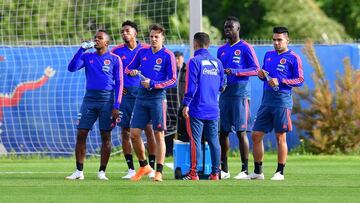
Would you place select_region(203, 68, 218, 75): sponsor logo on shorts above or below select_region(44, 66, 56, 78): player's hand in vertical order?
above

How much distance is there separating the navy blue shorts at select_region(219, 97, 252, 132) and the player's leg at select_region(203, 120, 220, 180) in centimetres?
75

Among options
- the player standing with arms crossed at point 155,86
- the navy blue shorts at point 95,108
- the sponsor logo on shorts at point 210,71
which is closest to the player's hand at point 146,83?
the player standing with arms crossed at point 155,86

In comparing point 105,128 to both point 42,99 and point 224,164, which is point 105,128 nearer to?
point 224,164

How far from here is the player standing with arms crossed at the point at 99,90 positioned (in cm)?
1570

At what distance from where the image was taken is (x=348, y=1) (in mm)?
40438

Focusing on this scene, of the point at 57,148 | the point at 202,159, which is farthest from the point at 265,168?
the point at 57,148

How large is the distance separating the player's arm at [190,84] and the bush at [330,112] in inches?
289

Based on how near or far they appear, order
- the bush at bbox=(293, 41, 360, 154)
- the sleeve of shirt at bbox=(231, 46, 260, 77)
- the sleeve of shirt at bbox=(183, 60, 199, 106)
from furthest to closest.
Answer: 1. the bush at bbox=(293, 41, 360, 154)
2. the sleeve of shirt at bbox=(231, 46, 260, 77)
3. the sleeve of shirt at bbox=(183, 60, 199, 106)

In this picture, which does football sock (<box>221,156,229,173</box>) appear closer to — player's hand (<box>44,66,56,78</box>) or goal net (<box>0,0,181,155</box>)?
goal net (<box>0,0,181,155</box>)

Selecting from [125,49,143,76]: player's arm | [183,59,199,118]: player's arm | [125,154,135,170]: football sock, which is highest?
[125,49,143,76]: player's arm

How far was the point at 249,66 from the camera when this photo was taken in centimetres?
1622

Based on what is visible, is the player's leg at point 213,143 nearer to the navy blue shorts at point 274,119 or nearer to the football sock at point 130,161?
the navy blue shorts at point 274,119

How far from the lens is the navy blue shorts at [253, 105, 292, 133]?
51.4ft

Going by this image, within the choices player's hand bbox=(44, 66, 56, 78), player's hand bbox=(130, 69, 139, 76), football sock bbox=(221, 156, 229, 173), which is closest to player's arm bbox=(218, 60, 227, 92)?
player's hand bbox=(130, 69, 139, 76)
